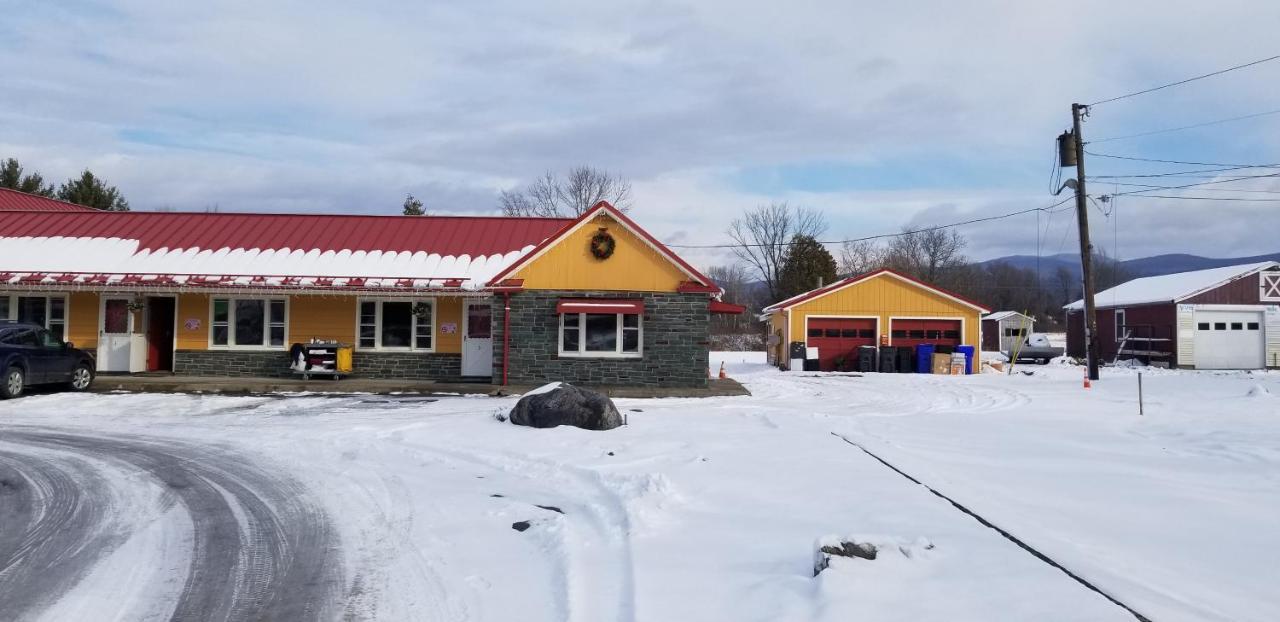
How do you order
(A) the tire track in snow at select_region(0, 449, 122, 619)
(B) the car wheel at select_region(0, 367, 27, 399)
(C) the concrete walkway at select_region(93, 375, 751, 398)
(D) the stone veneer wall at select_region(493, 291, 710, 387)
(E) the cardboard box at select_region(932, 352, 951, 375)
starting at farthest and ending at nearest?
(E) the cardboard box at select_region(932, 352, 951, 375) → (D) the stone veneer wall at select_region(493, 291, 710, 387) → (C) the concrete walkway at select_region(93, 375, 751, 398) → (B) the car wheel at select_region(0, 367, 27, 399) → (A) the tire track in snow at select_region(0, 449, 122, 619)

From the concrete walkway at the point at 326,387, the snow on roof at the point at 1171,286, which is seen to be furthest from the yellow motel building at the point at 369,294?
the snow on roof at the point at 1171,286

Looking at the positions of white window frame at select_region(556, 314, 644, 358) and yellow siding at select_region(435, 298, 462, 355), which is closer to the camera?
white window frame at select_region(556, 314, 644, 358)

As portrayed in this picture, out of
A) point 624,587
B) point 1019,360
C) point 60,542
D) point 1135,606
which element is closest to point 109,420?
point 60,542

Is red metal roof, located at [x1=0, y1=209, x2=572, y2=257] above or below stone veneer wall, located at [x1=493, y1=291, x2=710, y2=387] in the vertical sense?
above

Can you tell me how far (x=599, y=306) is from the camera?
62.2 feet

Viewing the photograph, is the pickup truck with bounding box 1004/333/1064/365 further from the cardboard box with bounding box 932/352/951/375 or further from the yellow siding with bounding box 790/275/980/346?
the cardboard box with bounding box 932/352/951/375

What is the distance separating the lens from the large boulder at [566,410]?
40.1 feet

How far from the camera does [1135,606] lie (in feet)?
15.5

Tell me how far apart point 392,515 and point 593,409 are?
534cm

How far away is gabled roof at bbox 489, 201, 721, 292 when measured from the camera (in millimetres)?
19328

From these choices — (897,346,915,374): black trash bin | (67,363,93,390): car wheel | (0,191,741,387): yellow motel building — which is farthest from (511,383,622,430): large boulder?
(897,346,915,374): black trash bin

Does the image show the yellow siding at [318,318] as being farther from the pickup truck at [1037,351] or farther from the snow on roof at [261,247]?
the pickup truck at [1037,351]

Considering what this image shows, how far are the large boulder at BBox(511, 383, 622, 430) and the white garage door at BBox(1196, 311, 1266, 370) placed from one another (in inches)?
1210

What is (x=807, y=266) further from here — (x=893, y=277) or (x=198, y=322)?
(x=198, y=322)
